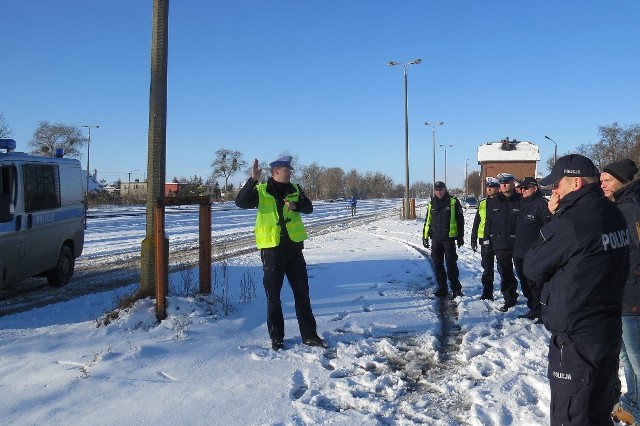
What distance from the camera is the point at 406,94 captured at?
3116cm

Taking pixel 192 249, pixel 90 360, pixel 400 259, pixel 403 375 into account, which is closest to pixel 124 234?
pixel 192 249

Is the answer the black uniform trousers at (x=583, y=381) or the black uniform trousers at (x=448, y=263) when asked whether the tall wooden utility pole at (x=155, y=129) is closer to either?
the black uniform trousers at (x=448, y=263)

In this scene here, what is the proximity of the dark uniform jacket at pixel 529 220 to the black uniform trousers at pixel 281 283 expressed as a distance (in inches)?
127

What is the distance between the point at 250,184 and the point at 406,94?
27.1 meters

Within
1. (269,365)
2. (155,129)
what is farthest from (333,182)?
(269,365)

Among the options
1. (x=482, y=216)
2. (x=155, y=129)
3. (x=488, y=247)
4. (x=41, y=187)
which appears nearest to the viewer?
(x=155, y=129)

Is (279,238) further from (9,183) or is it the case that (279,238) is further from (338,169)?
(338,169)

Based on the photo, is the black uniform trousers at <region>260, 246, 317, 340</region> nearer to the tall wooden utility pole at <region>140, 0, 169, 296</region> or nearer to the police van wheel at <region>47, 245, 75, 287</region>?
the tall wooden utility pole at <region>140, 0, 169, 296</region>

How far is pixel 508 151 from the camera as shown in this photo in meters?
64.8

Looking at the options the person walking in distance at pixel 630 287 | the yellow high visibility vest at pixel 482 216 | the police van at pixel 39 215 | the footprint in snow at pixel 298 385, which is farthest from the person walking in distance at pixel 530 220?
the police van at pixel 39 215

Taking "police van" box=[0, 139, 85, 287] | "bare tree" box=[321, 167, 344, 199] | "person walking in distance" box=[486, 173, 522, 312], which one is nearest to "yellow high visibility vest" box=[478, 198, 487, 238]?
"person walking in distance" box=[486, 173, 522, 312]

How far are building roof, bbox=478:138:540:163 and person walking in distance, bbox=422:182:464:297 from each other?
194 feet

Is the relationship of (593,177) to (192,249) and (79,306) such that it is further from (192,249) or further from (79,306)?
(192,249)

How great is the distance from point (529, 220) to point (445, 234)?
1637mm
